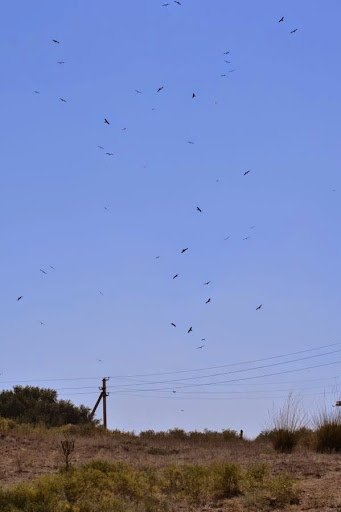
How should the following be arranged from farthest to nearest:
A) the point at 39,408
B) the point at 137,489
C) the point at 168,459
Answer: the point at 39,408 < the point at 168,459 < the point at 137,489

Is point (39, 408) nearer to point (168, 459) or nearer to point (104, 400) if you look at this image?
point (104, 400)

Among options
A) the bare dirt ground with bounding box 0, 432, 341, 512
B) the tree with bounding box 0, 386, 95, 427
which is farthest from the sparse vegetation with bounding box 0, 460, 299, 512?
the tree with bounding box 0, 386, 95, 427

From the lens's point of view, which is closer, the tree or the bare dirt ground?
the bare dirt ground

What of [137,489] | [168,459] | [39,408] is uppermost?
[39,408]

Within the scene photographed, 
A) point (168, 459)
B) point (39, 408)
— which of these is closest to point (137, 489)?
point (168, 459)

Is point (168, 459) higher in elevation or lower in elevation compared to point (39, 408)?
lower

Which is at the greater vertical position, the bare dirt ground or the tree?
the tree

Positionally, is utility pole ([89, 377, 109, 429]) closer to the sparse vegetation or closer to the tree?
the tree

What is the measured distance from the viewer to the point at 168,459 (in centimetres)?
2241

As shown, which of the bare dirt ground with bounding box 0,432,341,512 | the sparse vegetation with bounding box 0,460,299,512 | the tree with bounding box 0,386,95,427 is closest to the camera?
the sparse vegetation with bounding box 0,460,299,512

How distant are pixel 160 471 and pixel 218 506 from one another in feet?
12.6

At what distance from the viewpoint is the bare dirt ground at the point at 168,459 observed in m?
15.4

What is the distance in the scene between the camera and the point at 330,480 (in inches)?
651

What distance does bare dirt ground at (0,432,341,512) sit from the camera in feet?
50.6
